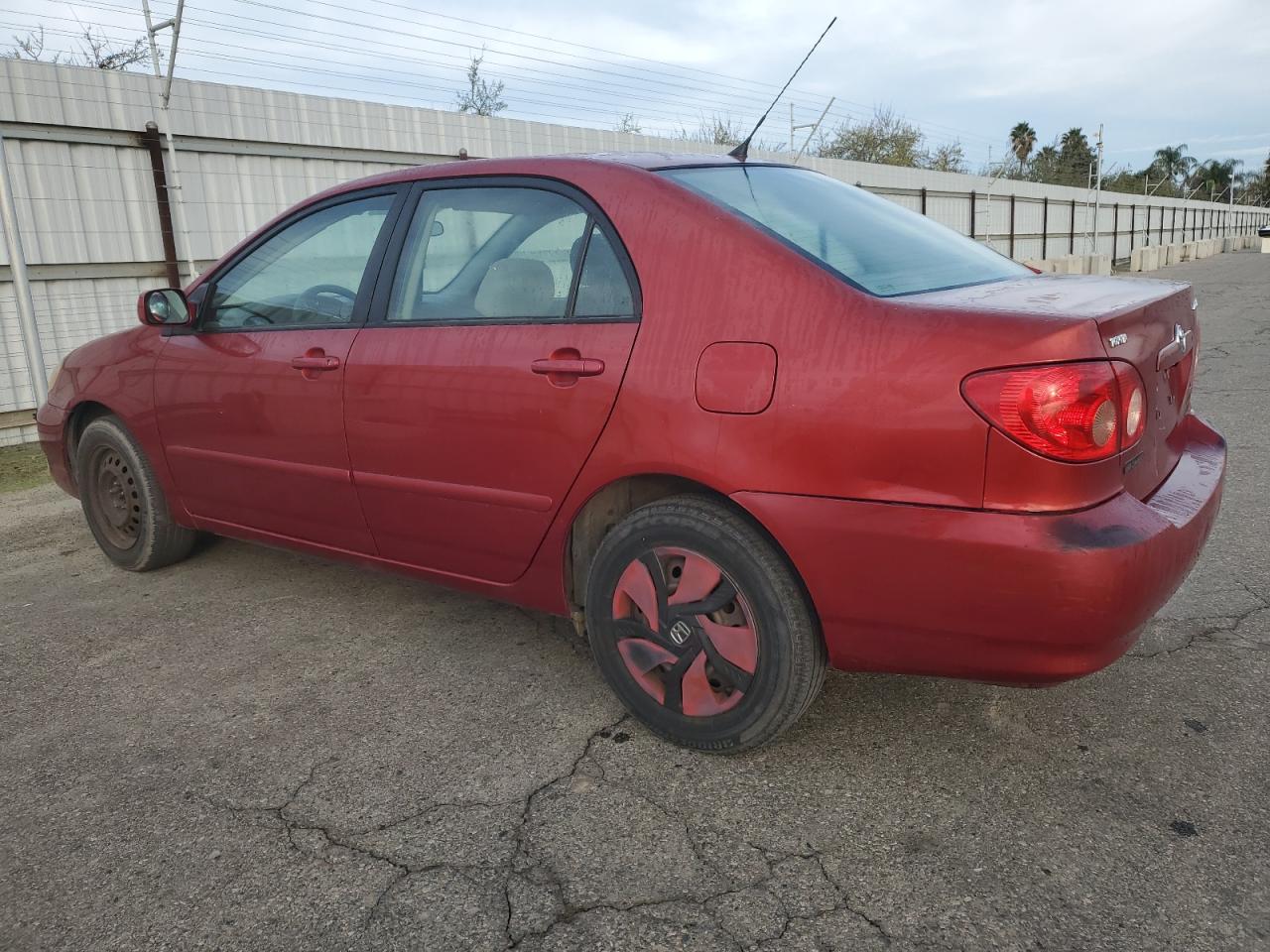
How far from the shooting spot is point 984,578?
198 cm

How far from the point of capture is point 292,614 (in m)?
3.64

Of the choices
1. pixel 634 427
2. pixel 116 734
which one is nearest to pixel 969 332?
pixel 634 427

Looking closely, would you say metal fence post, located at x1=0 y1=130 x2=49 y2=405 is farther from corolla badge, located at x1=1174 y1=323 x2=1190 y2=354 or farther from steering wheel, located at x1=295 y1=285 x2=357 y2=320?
corolla badge, located at x1=1174 y1=323 x2=1190 y2=354

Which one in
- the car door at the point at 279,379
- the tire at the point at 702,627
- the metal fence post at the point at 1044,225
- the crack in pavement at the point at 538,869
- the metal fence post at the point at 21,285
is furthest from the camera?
the metal fence post at the point at 1044,225

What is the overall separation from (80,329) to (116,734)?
6242 mm

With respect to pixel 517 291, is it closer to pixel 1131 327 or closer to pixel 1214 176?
pixel 1131 327

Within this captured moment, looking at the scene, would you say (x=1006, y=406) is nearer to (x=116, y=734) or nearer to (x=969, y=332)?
(x=969, y=332)

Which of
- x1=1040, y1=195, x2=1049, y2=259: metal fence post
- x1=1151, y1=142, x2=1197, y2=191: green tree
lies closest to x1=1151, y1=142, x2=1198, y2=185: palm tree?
x1=1151, y1=142, x2=1197, y2=191: green tree

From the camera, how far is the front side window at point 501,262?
102 inches

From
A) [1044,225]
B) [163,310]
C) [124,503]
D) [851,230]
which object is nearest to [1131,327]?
[851,230]

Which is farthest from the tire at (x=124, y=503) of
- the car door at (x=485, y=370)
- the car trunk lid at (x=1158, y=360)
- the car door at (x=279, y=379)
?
the car trunk lid at (x=1158, y=360)

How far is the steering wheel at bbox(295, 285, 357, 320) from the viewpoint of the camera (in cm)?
314

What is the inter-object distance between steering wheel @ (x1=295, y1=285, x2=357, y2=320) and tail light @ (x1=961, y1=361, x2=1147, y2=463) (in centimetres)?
204

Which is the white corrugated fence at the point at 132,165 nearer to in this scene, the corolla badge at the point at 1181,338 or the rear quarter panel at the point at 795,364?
the rear quarter panel at the point at 795,364
